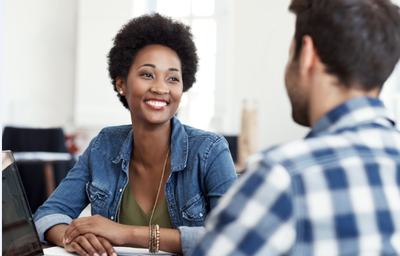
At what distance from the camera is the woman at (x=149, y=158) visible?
4.31ft

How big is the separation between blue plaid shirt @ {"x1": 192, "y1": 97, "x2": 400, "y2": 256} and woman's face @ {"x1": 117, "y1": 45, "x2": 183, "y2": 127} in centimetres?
90

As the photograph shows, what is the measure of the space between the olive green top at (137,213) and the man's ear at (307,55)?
32.9 inches

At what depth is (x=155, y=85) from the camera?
1.42 meters

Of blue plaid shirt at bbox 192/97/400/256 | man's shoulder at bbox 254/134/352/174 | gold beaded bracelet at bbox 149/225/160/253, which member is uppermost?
man's shoulder at bbox 254/134/352/174

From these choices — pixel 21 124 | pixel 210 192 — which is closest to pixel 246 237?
pixel 210 192

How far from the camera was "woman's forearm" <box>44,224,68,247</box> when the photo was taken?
1.16 metres

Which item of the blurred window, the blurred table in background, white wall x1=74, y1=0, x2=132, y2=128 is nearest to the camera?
the blurred table in background

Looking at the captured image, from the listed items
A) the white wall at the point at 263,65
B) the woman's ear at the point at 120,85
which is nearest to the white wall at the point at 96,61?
the white wall at the point at 263,65

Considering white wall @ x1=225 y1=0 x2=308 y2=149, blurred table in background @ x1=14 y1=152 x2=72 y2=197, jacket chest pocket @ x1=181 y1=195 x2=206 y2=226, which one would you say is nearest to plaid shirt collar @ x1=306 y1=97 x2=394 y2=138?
jacket chest pocket @ x1=181 y1=195 x2=206 y2=226

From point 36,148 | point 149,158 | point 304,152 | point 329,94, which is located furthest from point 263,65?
point 304,152

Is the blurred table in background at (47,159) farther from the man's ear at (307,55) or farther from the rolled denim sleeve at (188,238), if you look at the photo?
the man's ear at (307,55)

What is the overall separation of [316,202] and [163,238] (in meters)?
0.63

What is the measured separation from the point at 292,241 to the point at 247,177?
3.7 inches

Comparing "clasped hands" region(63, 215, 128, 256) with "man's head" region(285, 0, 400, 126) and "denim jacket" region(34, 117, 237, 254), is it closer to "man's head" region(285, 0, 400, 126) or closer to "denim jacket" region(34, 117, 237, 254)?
"denim jacket" region(34, 117, 237, 254)
